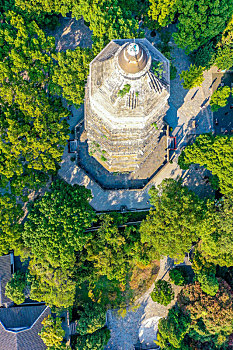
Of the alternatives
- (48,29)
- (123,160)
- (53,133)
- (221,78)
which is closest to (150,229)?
(123,160)

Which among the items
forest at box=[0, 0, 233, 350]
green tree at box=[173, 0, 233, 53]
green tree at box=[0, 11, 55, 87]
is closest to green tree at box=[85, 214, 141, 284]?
forest at box=[0, 0, 233, 350]

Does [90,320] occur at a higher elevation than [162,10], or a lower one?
lower

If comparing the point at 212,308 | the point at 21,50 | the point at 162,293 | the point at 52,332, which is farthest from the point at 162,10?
the point at 52,332

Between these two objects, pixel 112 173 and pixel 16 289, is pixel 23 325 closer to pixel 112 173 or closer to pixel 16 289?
pixel 16 289

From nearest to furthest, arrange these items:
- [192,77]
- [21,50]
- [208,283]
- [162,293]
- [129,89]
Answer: [129,89]
[21,50]
[208,283]
[192,77]
[162,293]

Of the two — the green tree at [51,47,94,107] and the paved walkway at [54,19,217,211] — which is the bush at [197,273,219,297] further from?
the green tree at [51,47,94,107]

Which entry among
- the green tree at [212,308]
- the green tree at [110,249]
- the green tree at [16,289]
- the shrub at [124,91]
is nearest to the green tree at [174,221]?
the green tree at [110,249]
